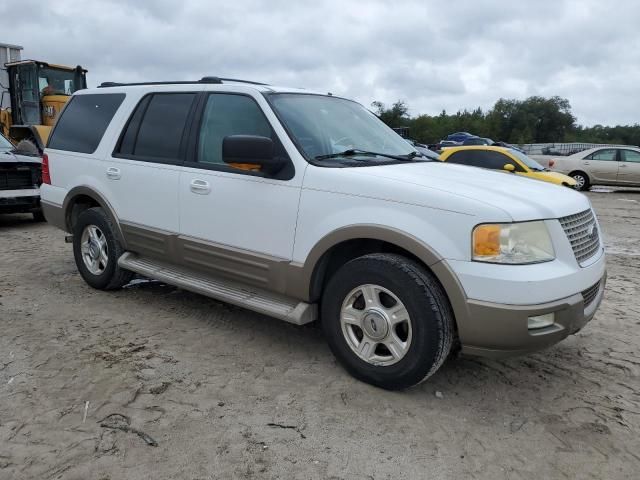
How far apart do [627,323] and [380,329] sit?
263cm

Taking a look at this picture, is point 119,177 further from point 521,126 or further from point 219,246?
point 521,126

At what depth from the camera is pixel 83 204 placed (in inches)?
216

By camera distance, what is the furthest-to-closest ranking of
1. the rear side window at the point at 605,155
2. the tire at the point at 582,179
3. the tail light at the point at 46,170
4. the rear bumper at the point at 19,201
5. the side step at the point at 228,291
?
1. the tire at the point at 582,179
2. the rear side window at the point at 605,155
3. the rear bumper at the point at 19,201
4. the tail light at the point at 46,170
5. the side step at the point at 228,291

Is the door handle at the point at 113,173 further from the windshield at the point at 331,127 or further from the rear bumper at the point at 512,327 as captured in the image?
the rear bumper at the point at 512,327

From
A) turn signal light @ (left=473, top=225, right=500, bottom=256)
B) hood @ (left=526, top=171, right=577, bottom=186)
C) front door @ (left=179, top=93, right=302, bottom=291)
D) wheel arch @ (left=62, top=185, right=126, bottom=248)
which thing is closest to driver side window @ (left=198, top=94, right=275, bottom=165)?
front door @ (left=179, top=93, right=302, bottom=291)

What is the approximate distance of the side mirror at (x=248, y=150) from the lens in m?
3.54

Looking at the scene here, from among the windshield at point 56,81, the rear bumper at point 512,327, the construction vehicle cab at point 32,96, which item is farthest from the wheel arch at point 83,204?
the windshield at point 56,81

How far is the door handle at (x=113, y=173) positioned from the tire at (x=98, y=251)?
1.21 ft

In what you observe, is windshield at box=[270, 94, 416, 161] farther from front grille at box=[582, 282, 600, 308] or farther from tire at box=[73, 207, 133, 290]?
tire at box=[73, 207, 133, 290]

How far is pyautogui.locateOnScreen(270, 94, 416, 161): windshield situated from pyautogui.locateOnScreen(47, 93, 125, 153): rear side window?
6.17 ft

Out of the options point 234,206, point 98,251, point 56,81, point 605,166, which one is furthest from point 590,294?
point 605,166

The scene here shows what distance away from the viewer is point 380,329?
130 inches

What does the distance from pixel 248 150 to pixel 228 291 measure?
1.09 meters

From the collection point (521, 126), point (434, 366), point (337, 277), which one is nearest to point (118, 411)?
point (337, 277)
